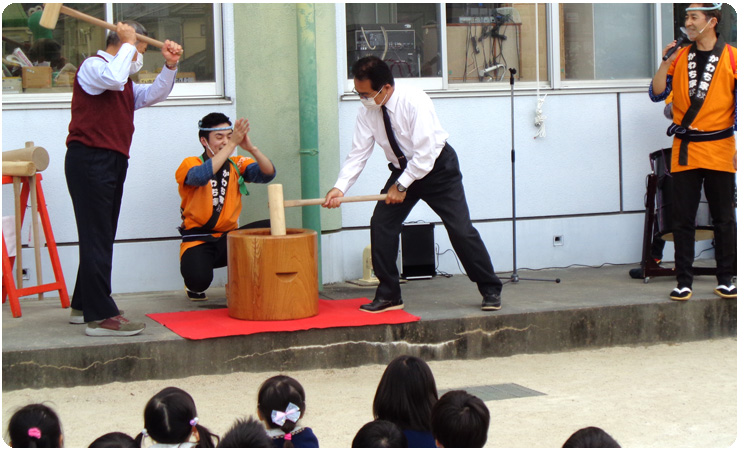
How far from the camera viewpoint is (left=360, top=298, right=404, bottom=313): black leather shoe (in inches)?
223

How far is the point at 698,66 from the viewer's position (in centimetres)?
593

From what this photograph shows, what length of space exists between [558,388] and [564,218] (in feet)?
8.93

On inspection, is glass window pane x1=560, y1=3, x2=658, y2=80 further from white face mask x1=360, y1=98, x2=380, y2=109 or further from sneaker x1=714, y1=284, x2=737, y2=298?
white face mask x1=360, y1=98, x2=380, y2=109

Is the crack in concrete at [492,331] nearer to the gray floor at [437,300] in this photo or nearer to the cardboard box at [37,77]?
the gray floor at [437,300]

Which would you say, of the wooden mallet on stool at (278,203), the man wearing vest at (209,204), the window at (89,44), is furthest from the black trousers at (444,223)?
the window at (89,44)

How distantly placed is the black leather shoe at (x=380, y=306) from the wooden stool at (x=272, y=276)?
17.3 inches

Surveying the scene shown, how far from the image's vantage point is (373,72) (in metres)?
5.34

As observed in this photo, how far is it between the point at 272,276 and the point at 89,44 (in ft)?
7.98

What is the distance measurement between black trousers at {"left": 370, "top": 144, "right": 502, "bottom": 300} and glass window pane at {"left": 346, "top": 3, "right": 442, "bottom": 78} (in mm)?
1713

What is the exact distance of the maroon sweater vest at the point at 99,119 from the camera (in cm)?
490

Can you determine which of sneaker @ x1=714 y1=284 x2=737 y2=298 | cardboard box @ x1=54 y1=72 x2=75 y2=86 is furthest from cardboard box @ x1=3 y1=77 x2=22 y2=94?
sneaker @ x1=714 y1=284 x2=737 y2=298

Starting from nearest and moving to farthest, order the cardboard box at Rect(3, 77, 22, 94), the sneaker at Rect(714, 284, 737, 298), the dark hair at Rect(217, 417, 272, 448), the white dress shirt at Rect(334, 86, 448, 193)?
the dark hair at Rect(217, 417, 272, 448) → the white dress shirt at Rect(334, 86, 448, 193) → the sneaker at Rect(714, 284, 737, 298) → the cardboard box at Rect(3, 77, 22, 94)

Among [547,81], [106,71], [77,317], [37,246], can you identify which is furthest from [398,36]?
[77,317]

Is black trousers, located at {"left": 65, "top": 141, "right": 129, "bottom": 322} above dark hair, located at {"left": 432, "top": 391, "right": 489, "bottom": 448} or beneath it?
above
